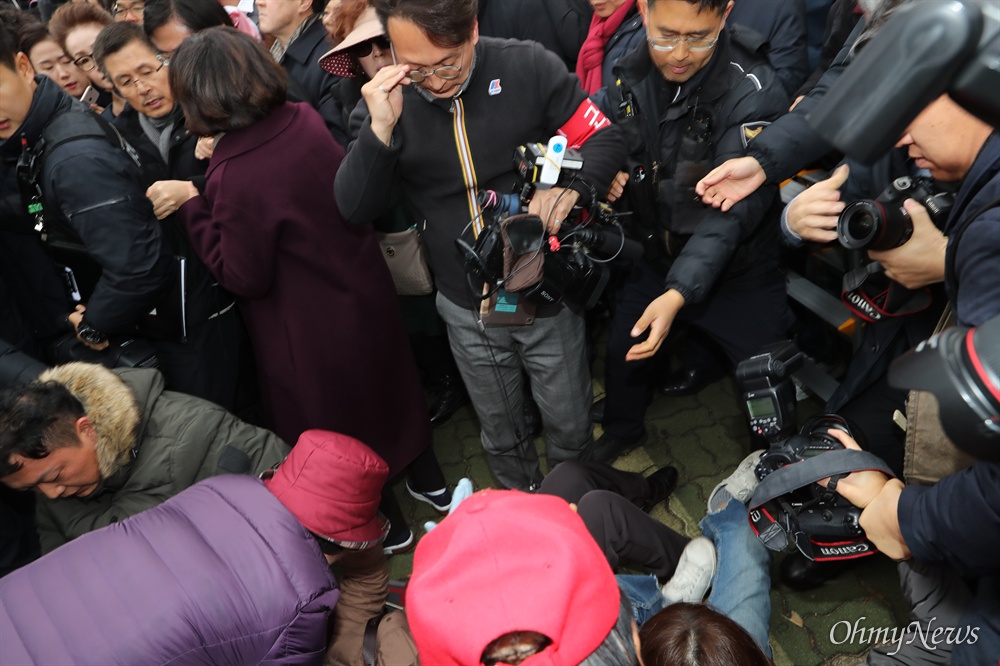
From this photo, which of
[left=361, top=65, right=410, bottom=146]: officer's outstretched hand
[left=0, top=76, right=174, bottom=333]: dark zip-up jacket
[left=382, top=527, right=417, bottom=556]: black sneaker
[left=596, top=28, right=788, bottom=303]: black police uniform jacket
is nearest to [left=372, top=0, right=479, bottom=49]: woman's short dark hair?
[left=361, top=65, right=410, bottom=146]: officer's outstretched hand

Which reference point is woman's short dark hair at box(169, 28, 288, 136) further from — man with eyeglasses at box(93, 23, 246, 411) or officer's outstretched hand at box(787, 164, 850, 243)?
officer's outstretched hand at box(787, 164, 850, 243)

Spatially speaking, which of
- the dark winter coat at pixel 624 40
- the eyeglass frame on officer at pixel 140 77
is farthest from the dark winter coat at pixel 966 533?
the eyeglass frame on officer at pixel 140 77

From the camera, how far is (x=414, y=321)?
12.0ft

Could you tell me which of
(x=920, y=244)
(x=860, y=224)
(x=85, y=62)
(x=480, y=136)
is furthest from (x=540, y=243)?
(x=85, y=62)

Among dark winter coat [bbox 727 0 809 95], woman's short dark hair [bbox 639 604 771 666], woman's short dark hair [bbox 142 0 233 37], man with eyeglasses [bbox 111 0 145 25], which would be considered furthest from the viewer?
man with eyeglasses [bbox 111 0 145 25]

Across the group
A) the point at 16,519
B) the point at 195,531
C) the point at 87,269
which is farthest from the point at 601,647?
the point at 87,269

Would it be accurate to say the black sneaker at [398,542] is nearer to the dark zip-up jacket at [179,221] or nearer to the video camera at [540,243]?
the dark zip-up jacket at [179,221]

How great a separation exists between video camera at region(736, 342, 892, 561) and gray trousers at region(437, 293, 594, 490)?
83cm

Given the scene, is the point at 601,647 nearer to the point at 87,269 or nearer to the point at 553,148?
the point at 553,148

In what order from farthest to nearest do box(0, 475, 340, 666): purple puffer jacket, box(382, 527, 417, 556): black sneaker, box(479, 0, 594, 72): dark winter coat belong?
box(479, 0, 594, 72): dark winter coat < box(382, 527, 417, 556): black sneaker < box(0, 475, 340, 666): purple puffer jacket

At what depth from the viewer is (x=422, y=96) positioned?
2.49 metres

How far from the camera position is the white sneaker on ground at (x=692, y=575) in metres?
2.31

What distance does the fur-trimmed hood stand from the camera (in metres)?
2.40

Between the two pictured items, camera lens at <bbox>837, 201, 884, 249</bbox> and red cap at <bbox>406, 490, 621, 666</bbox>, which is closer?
red cap at <bbox>406, 490, 621, 666</bbox>
